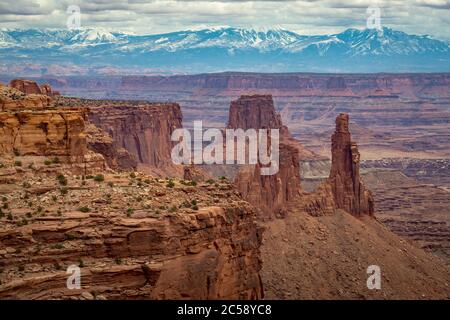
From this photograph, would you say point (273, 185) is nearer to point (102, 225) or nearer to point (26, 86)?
point (26, 86)

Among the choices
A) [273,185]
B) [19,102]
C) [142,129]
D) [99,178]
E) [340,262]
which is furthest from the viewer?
[142,129]

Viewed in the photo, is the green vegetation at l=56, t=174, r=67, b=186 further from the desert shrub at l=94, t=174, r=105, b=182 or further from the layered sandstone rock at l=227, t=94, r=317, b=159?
the layered sandstone rock at l=227, t=94, r=317, b=159

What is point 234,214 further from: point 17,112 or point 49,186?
point 17,112

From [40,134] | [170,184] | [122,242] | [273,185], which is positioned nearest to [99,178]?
[170,184]

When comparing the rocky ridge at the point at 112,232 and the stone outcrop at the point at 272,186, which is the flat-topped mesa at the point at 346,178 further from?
the rocky ridge at the point at 112,232

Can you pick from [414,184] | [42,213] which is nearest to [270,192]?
[42,213]

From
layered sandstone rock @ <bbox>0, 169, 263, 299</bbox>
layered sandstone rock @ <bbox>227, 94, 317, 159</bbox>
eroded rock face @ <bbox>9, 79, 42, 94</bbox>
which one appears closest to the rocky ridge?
layered sandstone rock @ <bbox>0, 169, 263, 299</bbox>

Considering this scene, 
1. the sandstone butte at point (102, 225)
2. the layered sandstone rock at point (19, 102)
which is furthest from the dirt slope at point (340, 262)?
the sandstone butte at point (102, 225)
